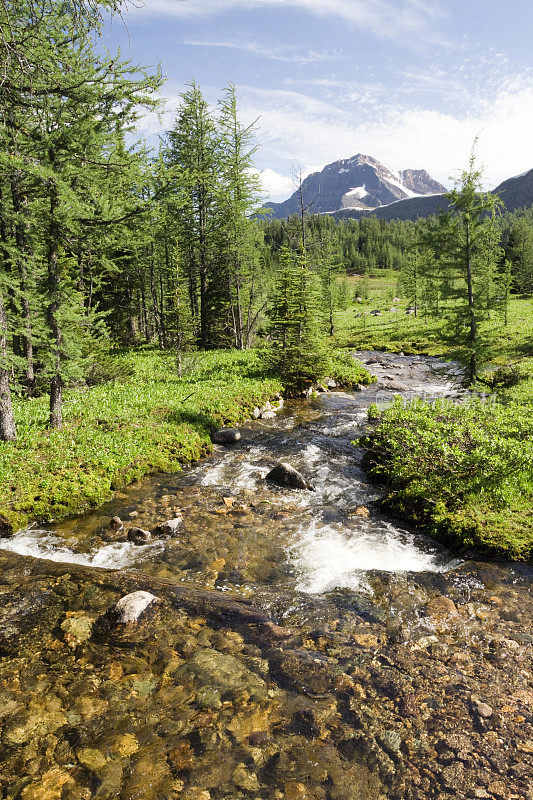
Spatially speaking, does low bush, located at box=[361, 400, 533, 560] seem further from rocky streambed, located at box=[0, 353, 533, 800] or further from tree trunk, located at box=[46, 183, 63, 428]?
tree trunk, located at box=[46, 183, 63, 428]

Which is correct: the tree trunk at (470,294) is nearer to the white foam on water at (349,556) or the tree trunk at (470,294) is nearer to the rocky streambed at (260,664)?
the rocky streambed at (260,664)

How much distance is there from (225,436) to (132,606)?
9.24 meters

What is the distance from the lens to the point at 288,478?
11.7 meters

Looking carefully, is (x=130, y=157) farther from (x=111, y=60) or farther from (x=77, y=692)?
(x=77, y=692)

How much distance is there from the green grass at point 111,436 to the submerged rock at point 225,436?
439 millimetres

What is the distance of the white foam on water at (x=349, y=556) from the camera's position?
24.4ft

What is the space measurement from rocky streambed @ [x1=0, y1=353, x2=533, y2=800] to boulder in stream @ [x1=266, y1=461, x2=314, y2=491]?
6.24 feet

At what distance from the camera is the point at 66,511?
31.7 ft

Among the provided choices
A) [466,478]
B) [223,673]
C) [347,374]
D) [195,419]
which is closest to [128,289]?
[347,374]

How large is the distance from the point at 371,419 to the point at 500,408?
4544mm

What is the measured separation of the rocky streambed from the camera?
Answer: 3998mm

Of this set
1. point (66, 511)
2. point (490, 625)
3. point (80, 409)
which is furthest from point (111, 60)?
point (490, 625)

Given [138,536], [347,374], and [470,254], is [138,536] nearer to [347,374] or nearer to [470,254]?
[470,254]

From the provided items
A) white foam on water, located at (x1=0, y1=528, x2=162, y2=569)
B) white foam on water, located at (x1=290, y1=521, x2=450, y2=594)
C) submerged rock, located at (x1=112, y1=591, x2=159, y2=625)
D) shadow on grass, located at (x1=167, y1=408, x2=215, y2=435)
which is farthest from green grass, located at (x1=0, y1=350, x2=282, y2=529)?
white foam on water, located at (x1=290, y1=521, x2=450, y2=594)
